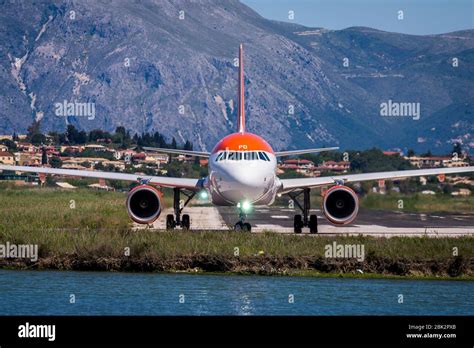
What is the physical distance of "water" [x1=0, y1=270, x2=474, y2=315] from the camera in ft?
95.8

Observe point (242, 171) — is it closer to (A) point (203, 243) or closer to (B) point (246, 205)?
(B) point (246, 205)

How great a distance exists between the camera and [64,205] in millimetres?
68562

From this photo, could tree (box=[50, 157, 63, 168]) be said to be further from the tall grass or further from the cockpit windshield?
the tall grass

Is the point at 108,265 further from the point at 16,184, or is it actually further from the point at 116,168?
the point at 116,168

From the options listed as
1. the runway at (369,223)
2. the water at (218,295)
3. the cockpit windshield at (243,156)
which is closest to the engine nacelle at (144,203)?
the cockpit windshield at (243,156)

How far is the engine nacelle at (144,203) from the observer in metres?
49.6

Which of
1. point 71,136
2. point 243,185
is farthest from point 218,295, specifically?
point 71,136

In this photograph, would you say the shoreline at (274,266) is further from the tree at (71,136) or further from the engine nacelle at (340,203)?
the tree at (71,136)

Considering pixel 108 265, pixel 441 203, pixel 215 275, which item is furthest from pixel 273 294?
pixel 441 203

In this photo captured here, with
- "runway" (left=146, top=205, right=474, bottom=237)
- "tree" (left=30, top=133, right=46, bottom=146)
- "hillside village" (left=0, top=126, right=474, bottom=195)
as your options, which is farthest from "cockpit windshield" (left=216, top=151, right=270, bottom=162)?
"tree" (left=30, top=133, right=46, bottom=146)

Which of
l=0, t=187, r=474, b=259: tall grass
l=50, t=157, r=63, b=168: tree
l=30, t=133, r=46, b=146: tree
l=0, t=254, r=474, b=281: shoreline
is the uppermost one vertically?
l=30, t=133, r=46, b=146: tree

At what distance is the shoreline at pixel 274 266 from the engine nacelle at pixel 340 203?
41.5ft

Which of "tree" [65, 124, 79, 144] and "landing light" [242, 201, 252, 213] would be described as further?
"tree" [65, 124, 79, 144]

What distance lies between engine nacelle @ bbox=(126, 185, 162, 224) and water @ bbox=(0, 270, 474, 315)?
45.1ft
